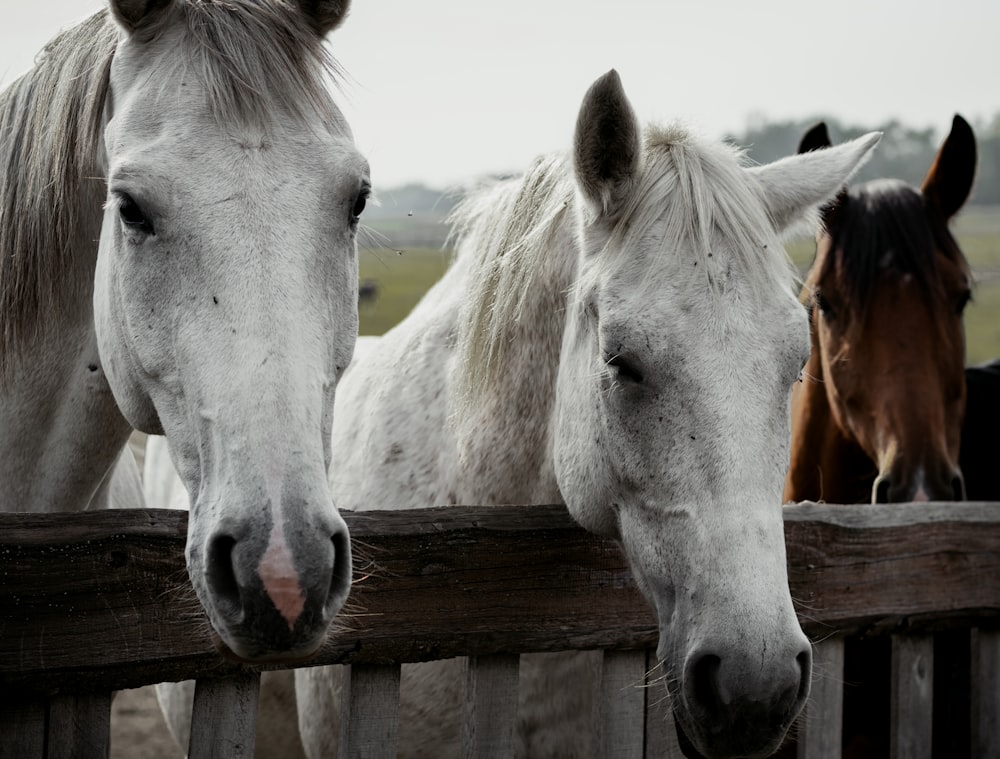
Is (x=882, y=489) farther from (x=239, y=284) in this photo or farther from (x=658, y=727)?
(x=239, y=284)

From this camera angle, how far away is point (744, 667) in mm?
1874

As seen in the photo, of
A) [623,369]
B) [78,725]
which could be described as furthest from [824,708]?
[78,725]

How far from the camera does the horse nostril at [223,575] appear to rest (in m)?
1.62

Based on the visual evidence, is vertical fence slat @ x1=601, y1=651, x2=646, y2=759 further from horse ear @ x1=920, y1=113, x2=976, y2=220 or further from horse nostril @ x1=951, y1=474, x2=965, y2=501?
horse ear @ x1=920, y1=113, x2=976, y2=220

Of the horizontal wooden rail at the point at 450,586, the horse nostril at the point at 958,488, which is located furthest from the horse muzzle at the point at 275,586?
the horse nostril at the point at 958,488

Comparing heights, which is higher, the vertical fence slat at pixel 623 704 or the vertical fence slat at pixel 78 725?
the vertical fence slat at pixel 78 725

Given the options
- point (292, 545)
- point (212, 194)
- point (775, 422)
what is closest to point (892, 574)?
point (775, 422)

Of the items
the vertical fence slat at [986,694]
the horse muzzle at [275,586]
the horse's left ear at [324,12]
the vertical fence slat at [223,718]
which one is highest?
the horse's left ear at [324,12]

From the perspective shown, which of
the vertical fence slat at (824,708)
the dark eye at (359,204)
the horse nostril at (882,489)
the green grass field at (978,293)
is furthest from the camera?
the green grass field at (978,293)

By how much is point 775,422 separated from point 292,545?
3.64 ft

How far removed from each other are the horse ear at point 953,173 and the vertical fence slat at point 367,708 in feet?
9.85

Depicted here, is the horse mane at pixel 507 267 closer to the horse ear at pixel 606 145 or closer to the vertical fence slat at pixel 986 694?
the horse ear at pixel 606 145

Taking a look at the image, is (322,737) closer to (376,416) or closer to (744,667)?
(376,416)

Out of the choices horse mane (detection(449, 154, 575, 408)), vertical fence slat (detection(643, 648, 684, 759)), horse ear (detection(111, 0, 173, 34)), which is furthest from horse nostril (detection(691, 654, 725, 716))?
horse ear (detection(111, 0, 173, 34))
